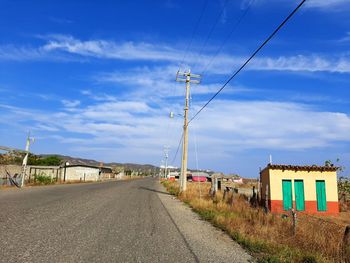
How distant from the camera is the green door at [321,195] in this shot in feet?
78.7

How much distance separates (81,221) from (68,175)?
60.6 metres

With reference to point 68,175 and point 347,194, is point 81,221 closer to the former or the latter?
Result: point 347,194

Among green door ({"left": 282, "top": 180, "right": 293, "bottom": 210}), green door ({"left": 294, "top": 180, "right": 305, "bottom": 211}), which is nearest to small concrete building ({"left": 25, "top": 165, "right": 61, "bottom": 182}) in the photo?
green door ({"left": 282, "top": 180, "right": 293, "bottom": 210})

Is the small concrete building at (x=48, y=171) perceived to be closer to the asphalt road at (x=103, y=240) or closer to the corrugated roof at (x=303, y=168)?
the corrugated roof at (x=303, y=168)

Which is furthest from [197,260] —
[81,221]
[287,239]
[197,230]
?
[81,221]

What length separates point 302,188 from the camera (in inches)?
941

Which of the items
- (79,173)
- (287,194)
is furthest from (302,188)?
(79,173)

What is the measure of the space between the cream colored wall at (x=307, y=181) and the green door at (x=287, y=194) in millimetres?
230

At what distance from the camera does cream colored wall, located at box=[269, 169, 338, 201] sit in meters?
23.5

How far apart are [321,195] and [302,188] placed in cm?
142

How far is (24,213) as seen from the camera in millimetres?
13016

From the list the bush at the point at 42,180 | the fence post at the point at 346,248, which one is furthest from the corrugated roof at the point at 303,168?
the bush at the point at 42,180

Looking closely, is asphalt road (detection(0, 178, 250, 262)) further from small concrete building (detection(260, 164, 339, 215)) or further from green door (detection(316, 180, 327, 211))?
green door (detection(316, 180, 327, 211))

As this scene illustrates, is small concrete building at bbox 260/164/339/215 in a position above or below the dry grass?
above
